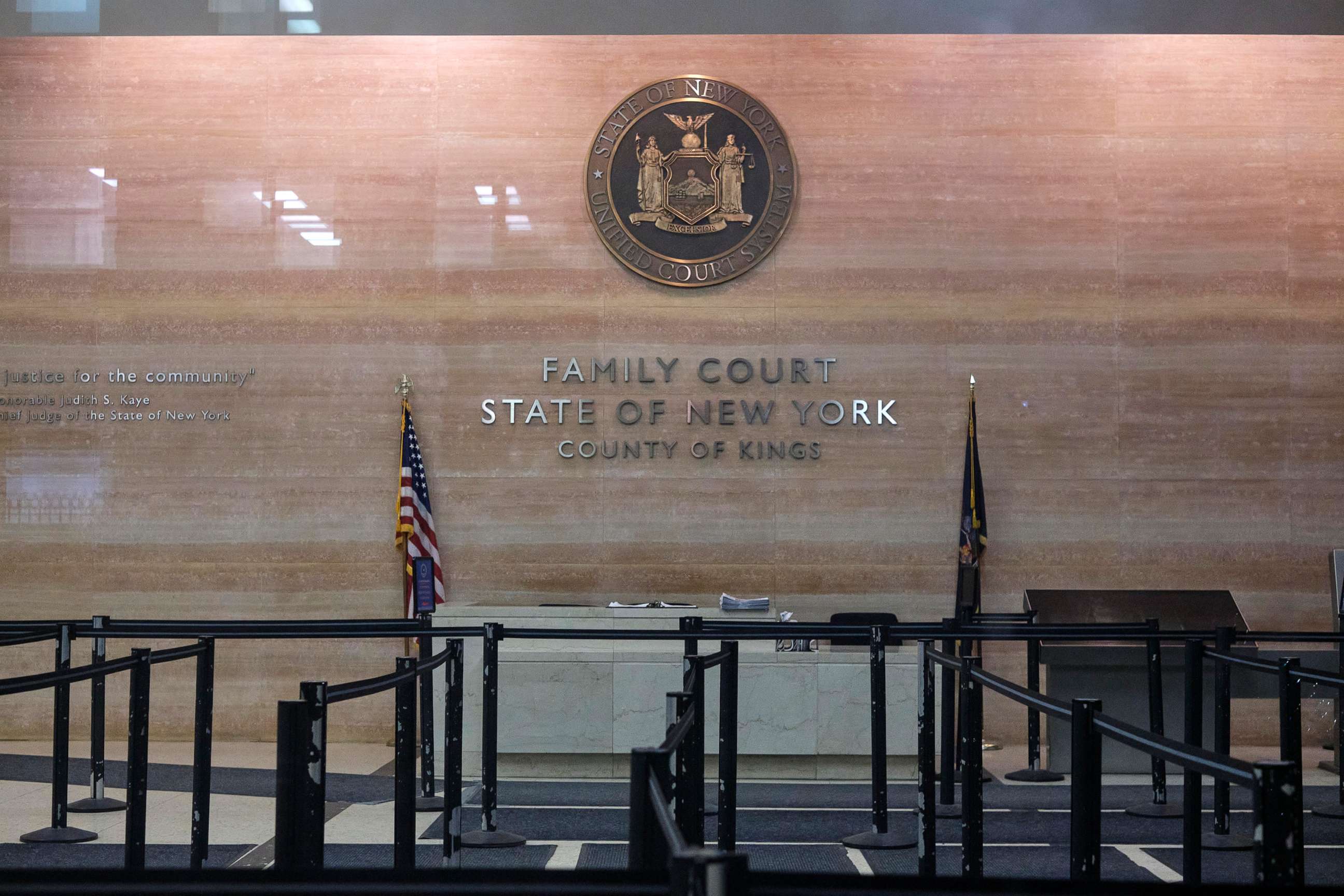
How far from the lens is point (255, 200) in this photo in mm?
8914

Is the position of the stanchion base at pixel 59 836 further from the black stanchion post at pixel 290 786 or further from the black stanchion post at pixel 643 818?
the black stanchion post at pixel 643 818

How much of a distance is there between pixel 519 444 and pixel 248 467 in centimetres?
195

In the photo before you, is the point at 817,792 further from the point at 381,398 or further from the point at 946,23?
the point at 946,23

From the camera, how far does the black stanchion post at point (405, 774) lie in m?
3.95

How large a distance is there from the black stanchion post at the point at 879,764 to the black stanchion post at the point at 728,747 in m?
0.79

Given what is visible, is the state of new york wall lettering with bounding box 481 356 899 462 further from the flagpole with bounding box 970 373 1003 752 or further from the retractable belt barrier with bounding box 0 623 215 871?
the retractable belt barrier with bounding box 0 623 215 871

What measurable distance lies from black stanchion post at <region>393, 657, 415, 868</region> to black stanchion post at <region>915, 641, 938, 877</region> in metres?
1.75

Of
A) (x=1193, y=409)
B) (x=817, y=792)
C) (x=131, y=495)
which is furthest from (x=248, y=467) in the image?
(x=1193, y=409)

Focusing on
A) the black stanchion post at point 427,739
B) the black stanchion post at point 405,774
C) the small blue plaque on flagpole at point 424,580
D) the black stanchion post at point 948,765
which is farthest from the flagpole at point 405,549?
the black stanchion post at point 405,774

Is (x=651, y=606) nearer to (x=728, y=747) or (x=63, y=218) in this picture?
(x=728, y=747)

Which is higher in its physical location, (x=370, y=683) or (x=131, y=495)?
(x=131, y=495)

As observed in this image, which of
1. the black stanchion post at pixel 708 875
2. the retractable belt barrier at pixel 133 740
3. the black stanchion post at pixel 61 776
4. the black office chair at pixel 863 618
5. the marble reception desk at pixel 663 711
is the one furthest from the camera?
the black office chair at pixel 863 618

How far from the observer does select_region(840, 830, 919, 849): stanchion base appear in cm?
534

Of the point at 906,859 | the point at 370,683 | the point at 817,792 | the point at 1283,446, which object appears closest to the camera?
the point at 370,683
